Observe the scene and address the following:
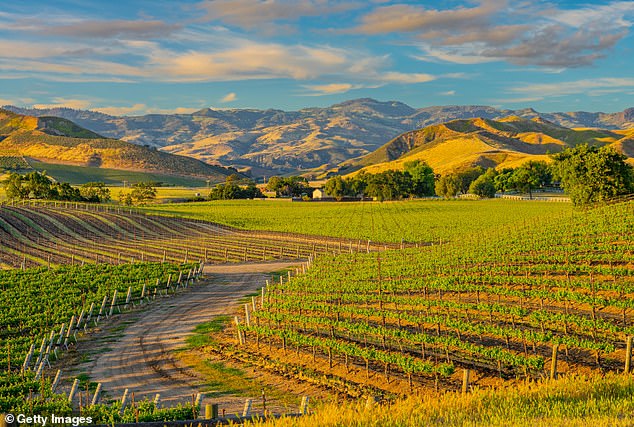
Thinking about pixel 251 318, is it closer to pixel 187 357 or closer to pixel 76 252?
pixel 187 357

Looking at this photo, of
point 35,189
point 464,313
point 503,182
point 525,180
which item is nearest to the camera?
point 464,313

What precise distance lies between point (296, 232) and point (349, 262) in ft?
130

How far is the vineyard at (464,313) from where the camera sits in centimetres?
2306

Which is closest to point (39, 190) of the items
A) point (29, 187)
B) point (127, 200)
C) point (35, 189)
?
point (35, 189)

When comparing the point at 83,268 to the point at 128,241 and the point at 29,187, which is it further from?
the point at 29,187

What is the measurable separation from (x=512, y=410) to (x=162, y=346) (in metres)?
21.0

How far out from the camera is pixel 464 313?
30859 millimetres

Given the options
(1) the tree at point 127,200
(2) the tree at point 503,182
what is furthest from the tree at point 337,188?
(1) the tree at point 127,200

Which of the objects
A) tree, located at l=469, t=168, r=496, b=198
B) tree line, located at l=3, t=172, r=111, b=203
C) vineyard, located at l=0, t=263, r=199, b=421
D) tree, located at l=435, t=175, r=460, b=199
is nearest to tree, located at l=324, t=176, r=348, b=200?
tree, located at l=435, t=175, r=460, b=199

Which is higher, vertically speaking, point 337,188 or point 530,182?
point 530,182

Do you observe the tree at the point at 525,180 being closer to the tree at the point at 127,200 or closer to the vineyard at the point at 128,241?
the vineyard at the point at 128,241

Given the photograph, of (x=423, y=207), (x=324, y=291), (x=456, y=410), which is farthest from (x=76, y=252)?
(x=423, y=207)

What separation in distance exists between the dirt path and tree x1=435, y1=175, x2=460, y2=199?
144844mm

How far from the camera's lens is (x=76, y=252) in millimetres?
68312
